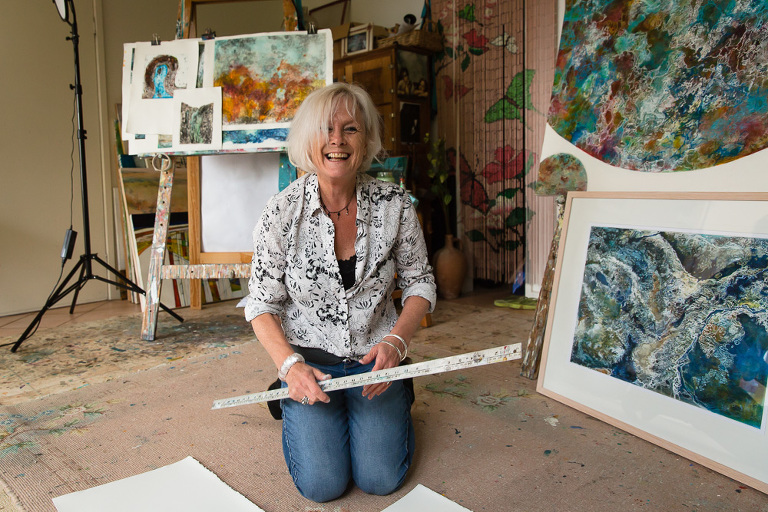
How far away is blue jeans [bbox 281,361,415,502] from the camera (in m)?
1.37

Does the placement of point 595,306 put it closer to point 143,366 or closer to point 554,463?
point 554,463

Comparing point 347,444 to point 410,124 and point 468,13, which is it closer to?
point 410,124

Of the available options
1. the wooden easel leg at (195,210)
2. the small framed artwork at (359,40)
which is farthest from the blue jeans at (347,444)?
the small framed artwork at (359,40)

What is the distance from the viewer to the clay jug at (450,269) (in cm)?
370

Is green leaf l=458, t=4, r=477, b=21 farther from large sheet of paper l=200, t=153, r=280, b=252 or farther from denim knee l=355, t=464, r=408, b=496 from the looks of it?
denim knee l=355, t=464, r=408, b=496

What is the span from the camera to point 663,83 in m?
1.72

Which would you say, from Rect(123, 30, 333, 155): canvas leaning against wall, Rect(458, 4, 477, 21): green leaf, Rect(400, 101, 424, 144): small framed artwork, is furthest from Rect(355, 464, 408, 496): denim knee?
Rect(458, 4, 477, 21): green leaf

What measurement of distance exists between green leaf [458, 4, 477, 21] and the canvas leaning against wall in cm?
157

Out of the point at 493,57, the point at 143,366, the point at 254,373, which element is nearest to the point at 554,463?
the point at 254,373

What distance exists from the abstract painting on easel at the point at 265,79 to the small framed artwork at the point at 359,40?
5.25 feet

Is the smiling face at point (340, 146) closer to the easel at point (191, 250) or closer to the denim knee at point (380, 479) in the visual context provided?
the denim knee at point (380, 479)

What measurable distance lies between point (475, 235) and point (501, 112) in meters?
0.86

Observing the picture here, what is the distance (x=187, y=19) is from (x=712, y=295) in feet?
8.58

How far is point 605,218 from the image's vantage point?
183cm
